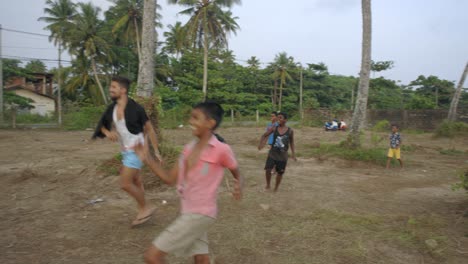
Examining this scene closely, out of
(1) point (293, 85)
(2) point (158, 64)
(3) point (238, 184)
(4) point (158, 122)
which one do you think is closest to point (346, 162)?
(4) point (158, 122)

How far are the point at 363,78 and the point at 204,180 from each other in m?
9.33

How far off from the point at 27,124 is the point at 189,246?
2535 centimetres

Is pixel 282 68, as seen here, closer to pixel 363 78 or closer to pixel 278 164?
pixel 363 78

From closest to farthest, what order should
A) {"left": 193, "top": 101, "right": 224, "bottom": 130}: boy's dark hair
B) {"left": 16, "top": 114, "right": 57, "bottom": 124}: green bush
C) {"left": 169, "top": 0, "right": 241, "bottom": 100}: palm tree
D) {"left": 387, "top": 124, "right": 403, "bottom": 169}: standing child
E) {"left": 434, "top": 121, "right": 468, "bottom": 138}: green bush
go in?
{"left": 193, "top": 101, "right": 224, "bottom": 130}: boy's dark hair, {"left": 387, "top": 124, "right": 403, "bottom": 169}: standing child, {"left": 434, "top": 121, "right": 468, "bottom": 138}: green bush, {"left": 16, "top": 114, "right": 57, "bottom": 124}: green bush, {"left": 169, "top": 0, "right": 241, "bottom": 100}: palm tree

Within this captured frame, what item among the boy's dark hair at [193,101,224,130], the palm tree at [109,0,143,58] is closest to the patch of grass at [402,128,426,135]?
the palm tree at [109,0,143,58]

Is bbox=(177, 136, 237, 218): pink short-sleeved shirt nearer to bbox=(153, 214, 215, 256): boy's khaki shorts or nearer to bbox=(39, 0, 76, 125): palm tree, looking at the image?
bbox=(153, 214, 215, 256): boy's khaki shorts

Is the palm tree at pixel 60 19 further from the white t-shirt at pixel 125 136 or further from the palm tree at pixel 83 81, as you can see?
the white t-shirt at pixel 125 136

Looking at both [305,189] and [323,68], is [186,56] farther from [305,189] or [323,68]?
[305,189]

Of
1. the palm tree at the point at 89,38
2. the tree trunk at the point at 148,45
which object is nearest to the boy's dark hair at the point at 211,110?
the tree trunk at the point at 148,45

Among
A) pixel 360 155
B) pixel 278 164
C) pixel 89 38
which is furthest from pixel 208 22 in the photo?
pixel 278 164

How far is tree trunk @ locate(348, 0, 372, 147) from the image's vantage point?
10.3m

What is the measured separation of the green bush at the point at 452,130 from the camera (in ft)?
57.7

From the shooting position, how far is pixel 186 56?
119 feet

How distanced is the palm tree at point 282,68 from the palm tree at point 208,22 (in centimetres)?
1100
